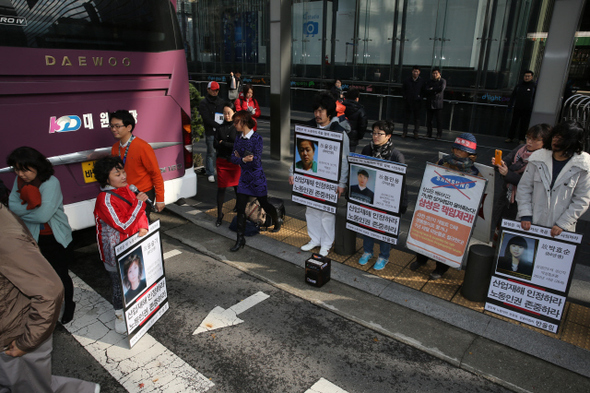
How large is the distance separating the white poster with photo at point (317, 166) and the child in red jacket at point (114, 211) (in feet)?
8.32

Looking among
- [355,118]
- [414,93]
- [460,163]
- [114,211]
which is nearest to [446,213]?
[460,163]

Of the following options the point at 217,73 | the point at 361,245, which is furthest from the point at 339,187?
the point at 217,73

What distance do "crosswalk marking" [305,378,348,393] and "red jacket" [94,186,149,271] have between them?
2113 millimetres

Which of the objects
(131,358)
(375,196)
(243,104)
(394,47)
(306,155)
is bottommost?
(131,358)

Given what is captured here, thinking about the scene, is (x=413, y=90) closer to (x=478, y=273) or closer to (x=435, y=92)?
(x=435, y=92)

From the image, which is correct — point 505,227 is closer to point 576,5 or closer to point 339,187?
point 339,187

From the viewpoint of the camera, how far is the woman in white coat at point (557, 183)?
171 inches

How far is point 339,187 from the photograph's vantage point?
5.79 m

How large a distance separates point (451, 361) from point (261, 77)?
701 inches

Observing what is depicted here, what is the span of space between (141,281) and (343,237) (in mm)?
2901

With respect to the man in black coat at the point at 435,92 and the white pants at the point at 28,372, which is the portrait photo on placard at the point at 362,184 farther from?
the man in black coat at the point at 435,92

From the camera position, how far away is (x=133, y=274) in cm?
408

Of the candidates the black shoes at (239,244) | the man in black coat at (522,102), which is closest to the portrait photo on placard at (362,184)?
the black shoes at (239,244)

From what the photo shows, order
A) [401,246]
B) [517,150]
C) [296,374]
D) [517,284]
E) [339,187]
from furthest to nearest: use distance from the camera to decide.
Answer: [401,246] < [339,187] < [517,150] < [517,284] < [296,374]
